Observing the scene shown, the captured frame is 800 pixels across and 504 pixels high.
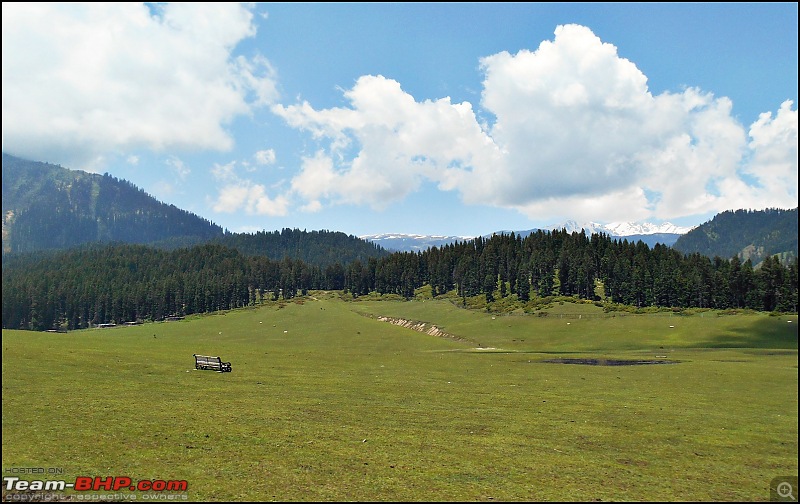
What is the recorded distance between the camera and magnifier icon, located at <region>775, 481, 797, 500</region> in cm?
1412

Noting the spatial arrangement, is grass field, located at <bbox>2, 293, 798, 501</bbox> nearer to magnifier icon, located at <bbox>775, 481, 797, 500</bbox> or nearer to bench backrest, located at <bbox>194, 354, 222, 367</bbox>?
magnifier icon, located at <bbox>775, 481, 797, 500</bbox>

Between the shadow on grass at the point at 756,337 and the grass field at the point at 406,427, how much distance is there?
21.0m

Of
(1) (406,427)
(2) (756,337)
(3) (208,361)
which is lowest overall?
(2) (756,337)

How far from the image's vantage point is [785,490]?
47.6 feet

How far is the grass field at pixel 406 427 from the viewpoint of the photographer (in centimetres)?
1456

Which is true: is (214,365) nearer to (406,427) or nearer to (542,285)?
(406,427)

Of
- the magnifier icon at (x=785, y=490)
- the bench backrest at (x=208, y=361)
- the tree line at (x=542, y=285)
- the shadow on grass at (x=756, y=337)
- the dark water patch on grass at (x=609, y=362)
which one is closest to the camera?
the magnifier icon at (x=785, y=490)

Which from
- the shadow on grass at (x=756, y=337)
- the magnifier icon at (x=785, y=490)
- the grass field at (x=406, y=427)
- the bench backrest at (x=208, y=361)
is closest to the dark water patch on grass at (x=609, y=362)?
the grass field at (x=406, y=427)

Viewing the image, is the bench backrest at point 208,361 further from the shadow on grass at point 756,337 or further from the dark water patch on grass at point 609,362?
the shadow on grass at point 756,337

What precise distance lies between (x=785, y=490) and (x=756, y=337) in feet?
233

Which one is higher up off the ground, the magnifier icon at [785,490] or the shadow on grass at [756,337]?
the magnifier icon at [785,490]

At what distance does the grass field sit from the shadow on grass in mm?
20961

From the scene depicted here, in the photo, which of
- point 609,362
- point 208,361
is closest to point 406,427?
point 208,361

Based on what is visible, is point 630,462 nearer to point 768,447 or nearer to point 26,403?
point 768,447
